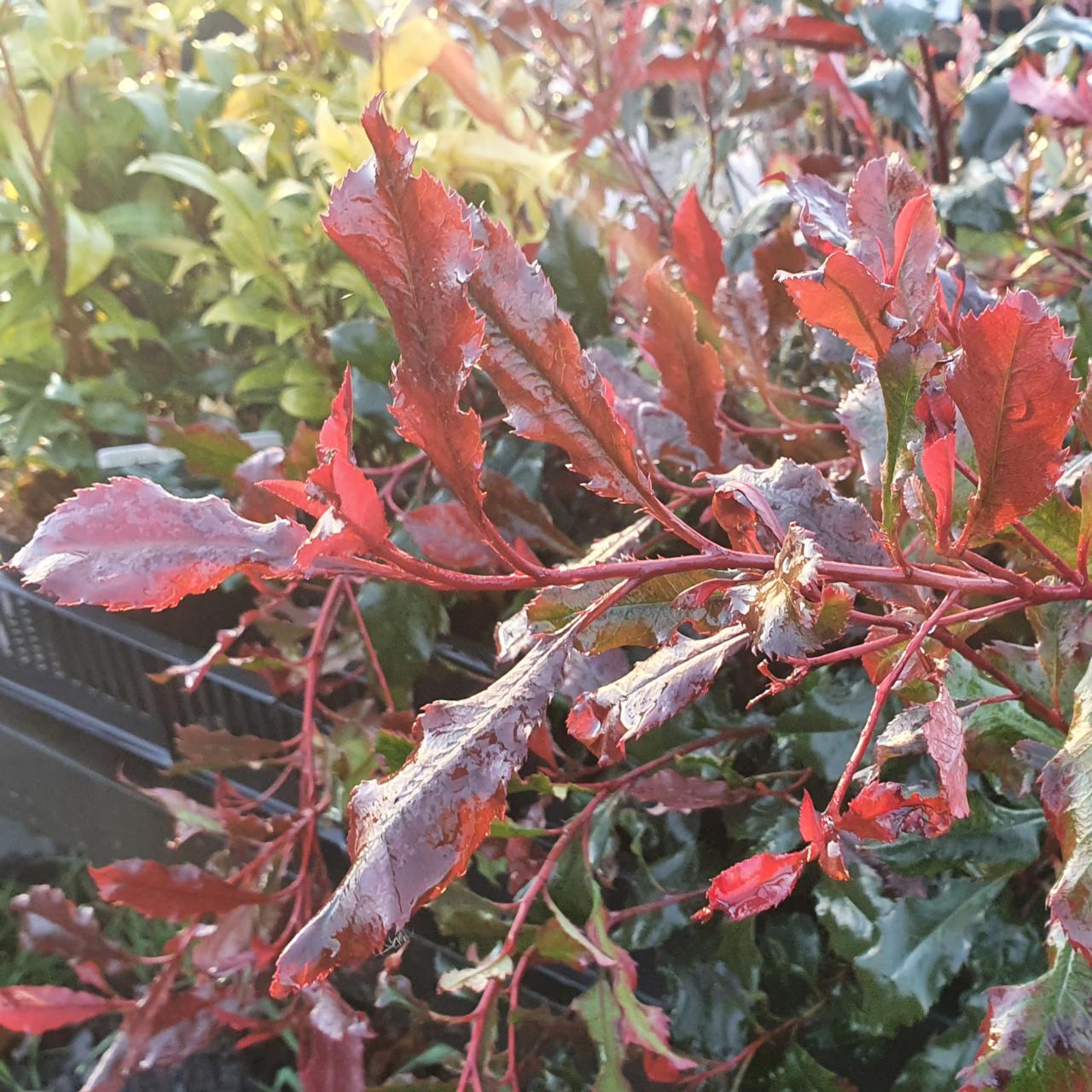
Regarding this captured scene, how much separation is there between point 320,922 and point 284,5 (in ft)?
3.52

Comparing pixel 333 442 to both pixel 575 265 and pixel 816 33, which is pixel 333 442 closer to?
pixel 575 265

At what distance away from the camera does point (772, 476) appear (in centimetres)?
32

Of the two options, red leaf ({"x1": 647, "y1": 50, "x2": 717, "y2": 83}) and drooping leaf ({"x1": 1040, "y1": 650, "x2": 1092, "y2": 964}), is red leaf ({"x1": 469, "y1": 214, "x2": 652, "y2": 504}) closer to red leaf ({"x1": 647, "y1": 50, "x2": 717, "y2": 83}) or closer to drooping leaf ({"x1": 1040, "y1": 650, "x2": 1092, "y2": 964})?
drooping leaf ({"x1": 1040, "y1": 650, "x2": 1092, "y2": 964})

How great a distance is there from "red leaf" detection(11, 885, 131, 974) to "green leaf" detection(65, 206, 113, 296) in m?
0.57

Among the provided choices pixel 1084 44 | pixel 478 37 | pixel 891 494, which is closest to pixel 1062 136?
pixel 1084 44

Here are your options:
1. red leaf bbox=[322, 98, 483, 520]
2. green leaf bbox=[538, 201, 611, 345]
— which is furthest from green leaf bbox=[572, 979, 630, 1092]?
green leaf bbox=[538, 201, 611, 345]

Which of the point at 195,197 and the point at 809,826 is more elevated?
the point at 195,197

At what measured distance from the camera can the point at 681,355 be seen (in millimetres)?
411

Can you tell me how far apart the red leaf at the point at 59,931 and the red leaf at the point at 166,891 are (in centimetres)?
15

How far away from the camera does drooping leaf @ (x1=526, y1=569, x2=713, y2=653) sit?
29 centimetres

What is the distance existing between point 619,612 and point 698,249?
0.28m

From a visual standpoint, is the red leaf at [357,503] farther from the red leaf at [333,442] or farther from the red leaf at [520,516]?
the red leaf at [520,516]

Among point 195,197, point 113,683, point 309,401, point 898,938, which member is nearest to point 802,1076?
point 898,938

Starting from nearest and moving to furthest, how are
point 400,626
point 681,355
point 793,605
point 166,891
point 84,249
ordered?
point 793,605 < point 681,355 < point 166,891 < point 400,626 < point 84,249
